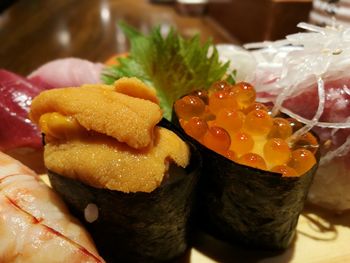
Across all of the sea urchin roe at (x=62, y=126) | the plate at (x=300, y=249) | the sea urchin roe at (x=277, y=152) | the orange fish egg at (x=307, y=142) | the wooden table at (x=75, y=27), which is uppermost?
the sea urchin roe at (x=62, y=126)

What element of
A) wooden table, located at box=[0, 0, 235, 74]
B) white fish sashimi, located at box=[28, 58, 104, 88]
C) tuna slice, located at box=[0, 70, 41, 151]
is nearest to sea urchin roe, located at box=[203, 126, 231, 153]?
tuna slice, located at box=[0, 70, 41, 151]

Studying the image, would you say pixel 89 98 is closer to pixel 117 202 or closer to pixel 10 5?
pixel 117 202

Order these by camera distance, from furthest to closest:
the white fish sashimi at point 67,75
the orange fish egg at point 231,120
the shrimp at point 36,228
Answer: the white fish sashimi at point 67,75 < the orange fish egg at point 231,120 < the shrimp at point 36,228

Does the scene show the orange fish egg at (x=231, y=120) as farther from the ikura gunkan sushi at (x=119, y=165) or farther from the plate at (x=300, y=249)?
the plate at (x=300, y=249)

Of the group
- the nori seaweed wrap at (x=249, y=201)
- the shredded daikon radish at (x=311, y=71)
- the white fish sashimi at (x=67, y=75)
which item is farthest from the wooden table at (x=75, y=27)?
the nori seaweed wrap at (x=249, y=201)

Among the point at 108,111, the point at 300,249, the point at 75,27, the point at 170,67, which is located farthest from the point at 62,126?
the point at 75,27

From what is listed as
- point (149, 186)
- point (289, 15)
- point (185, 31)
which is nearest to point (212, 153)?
point (149, 186)
